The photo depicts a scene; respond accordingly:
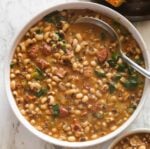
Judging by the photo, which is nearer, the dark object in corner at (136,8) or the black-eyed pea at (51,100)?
the black-eyed pea at (51,100)

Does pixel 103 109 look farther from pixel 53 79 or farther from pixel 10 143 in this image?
pixel 10 143

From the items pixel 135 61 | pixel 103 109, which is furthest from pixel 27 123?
pixel 135 61

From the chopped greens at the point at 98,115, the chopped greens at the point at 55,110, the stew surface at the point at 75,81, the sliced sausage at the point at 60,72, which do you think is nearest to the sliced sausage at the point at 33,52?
the stew surface at the point at 75,81

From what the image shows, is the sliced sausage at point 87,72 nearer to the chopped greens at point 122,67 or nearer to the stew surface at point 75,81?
the stew surface at point 75,81

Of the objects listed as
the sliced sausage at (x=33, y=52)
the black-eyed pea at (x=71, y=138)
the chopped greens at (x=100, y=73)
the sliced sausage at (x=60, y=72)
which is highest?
the sliced sausage at (x=33, y=52)

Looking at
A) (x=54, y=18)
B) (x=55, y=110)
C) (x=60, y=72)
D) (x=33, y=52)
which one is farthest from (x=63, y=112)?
(x=54, y=18)

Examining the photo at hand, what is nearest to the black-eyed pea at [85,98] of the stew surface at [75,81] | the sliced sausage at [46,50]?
the stew surface at [75,81]

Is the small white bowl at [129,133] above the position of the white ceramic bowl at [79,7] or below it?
below

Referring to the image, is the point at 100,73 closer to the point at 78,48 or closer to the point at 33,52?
the point at 78,48

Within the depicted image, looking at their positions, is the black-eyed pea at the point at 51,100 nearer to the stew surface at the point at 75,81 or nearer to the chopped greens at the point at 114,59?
the stew surface at the point at 75,81
